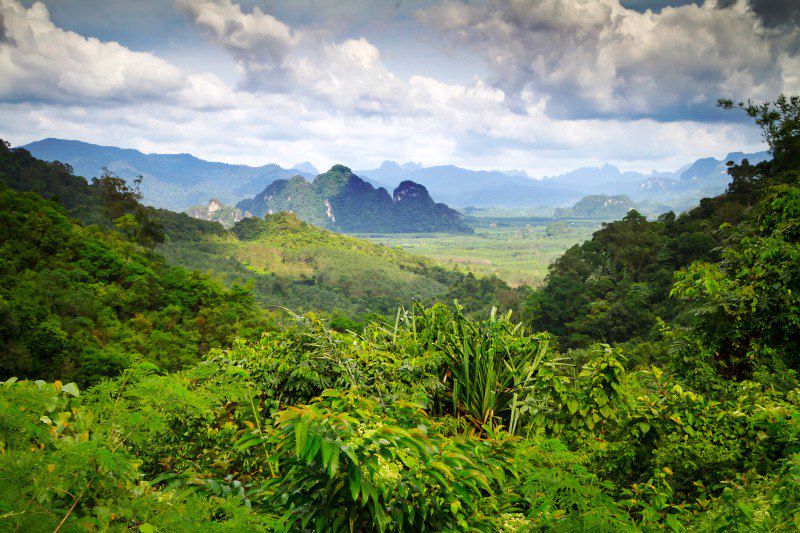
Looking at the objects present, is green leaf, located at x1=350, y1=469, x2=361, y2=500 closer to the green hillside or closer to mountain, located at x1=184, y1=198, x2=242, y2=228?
the green hillside

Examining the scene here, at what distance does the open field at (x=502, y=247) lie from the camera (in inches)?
3546

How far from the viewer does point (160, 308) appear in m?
19.1

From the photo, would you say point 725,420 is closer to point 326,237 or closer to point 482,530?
point 482,530

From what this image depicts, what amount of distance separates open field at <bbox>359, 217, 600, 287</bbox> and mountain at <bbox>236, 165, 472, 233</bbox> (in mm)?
11533

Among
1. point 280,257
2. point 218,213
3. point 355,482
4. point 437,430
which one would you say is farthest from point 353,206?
point 355,482

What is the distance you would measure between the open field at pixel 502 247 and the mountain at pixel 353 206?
11.5 meters

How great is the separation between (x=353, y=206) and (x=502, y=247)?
7806cm

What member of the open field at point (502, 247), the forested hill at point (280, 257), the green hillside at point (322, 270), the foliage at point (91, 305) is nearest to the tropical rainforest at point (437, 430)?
the foliage at point (91, 305)

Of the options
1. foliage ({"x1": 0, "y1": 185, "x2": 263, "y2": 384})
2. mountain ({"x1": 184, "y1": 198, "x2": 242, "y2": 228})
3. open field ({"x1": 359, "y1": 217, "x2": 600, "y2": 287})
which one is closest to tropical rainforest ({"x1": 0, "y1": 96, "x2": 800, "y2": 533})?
foliage ({"x1": 0, "y1": 185, "x2": 263, "y2": 384})

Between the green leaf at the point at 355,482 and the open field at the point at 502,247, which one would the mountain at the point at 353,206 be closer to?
the open field at the point at 502,247

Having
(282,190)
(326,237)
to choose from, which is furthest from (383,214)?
(326,237)

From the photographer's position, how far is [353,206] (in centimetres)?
19088

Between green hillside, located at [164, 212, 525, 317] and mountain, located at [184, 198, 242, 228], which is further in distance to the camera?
mountain, located at [184, 198, 242, 228]

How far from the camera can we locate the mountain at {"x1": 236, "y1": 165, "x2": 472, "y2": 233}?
187m
